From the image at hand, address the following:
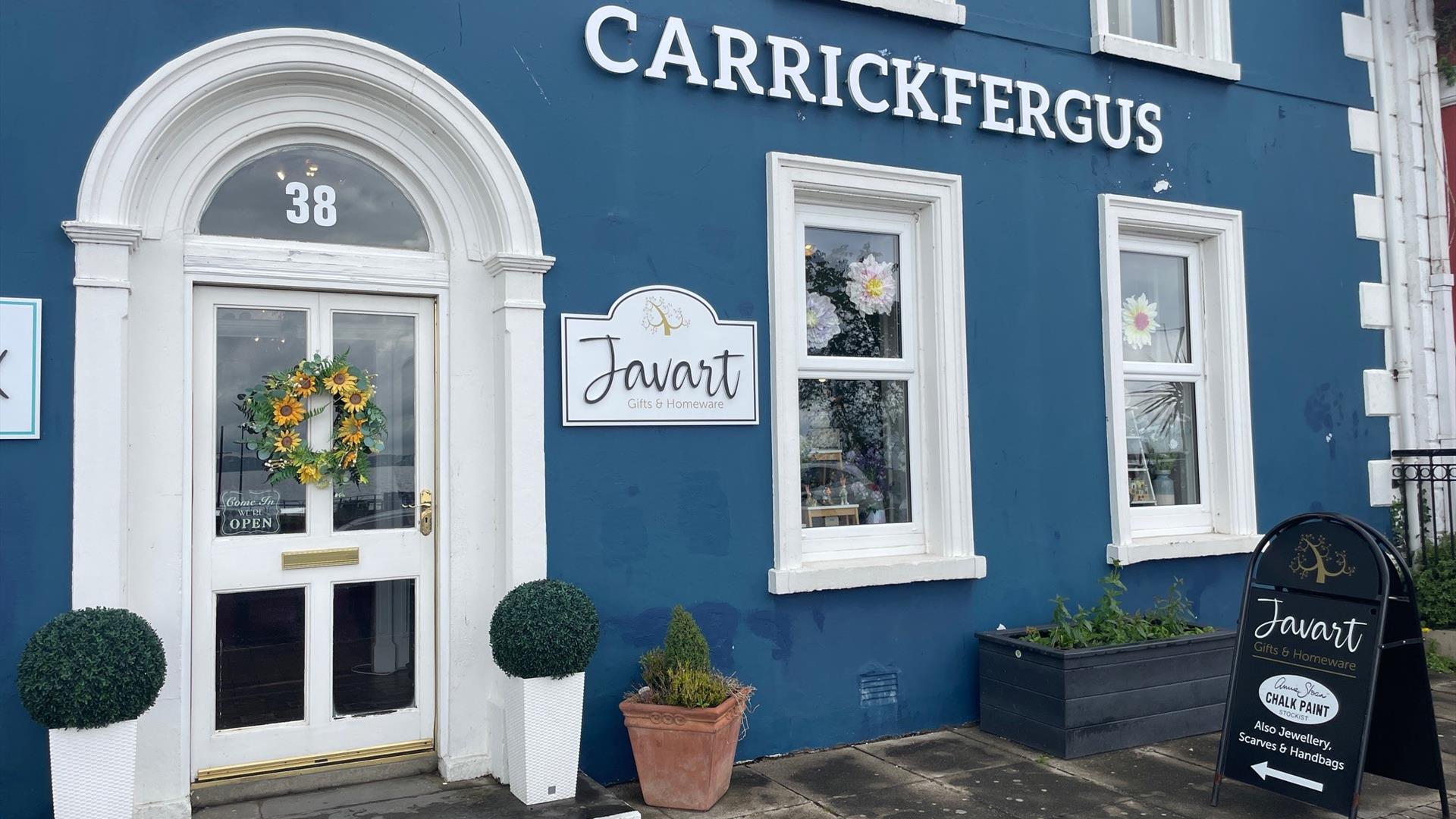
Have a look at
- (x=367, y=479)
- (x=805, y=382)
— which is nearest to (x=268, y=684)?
(x=367, y=479)

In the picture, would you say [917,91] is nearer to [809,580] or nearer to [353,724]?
[809,580]

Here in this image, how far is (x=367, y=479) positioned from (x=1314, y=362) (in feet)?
20.5

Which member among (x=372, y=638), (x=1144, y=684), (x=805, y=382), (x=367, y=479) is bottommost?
(x=1144, y=684)

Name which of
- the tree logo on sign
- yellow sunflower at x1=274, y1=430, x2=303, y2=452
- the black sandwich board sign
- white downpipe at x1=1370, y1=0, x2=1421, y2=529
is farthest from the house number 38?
white downpipe at x1=1370, y1=0, x2=1421, y2=529

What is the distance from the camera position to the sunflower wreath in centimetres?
476

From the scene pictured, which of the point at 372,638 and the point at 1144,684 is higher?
the point at 372,638

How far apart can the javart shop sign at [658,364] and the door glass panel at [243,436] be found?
1264 millimetres

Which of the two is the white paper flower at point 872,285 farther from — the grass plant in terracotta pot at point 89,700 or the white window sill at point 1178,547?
the grass plant in terracotta pot at point 89,700

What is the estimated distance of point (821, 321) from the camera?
602 centimetres

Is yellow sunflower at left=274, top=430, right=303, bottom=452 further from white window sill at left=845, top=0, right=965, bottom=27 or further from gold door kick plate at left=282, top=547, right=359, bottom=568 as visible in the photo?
white window sill at left=845, top=0, right=965, bottom=27

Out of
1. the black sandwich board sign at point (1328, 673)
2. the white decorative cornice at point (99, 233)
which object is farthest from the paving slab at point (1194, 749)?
the white decorative cornice at point (99, 233)

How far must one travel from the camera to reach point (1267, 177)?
24.0ft

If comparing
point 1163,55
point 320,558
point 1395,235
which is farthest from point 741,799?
point 1395,235

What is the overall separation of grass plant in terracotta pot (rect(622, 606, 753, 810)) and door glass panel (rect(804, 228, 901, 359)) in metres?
1.95
